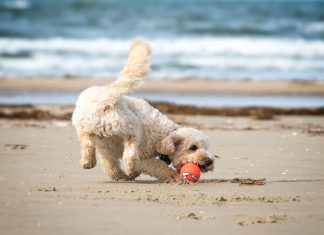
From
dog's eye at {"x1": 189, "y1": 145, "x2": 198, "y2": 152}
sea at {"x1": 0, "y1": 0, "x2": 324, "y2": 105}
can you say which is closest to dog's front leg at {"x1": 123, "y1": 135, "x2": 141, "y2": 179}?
dog's eye at {"x1": 189, "y1": 145, "x2": 198, "y2": 152}

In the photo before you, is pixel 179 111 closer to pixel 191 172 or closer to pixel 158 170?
pixel 158 170

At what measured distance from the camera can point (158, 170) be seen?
23.9 feet

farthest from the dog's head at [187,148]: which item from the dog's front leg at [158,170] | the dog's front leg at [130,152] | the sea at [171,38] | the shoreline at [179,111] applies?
the sea at [171,38]

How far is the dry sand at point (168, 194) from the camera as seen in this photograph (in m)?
5.32

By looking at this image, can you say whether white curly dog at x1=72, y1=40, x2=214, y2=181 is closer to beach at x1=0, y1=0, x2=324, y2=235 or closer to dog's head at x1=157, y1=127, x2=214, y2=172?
dog's head at x1=157, y1=127, x2=214, y2=172

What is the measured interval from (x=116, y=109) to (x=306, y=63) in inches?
680

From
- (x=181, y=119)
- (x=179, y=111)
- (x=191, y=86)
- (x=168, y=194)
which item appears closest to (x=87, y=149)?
(x=168, y=194)

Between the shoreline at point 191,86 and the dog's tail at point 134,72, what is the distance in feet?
32.9

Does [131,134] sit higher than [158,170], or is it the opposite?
[131,134]

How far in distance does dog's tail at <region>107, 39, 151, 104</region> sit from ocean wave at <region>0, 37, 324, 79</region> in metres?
13.4

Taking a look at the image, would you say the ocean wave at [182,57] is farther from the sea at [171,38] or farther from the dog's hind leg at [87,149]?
the dog's hind leg at [87,149]

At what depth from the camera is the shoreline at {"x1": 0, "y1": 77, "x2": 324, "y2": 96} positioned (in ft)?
57.6

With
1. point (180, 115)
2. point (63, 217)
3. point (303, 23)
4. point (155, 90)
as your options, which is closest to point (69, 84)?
point (155, 90)

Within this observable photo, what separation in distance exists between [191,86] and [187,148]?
11352mm
